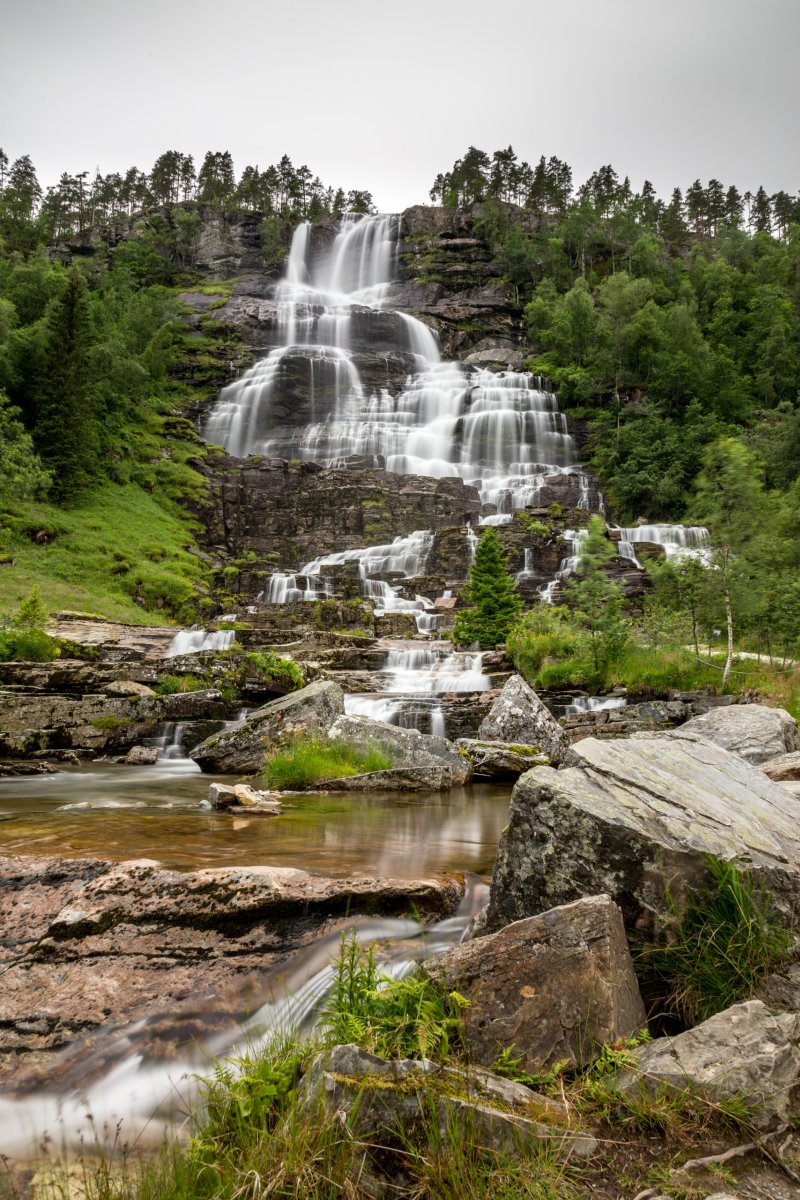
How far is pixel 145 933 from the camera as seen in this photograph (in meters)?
4.06

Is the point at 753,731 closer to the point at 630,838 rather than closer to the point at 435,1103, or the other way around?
the point at 630,838

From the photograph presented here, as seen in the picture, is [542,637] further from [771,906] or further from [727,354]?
[727,354]

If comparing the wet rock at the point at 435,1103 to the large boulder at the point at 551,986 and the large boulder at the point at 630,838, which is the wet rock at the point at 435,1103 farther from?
the large boulder at the point at 630,838

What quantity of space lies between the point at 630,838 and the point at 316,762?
821cm

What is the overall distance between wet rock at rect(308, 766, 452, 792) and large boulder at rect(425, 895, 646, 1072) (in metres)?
7.65

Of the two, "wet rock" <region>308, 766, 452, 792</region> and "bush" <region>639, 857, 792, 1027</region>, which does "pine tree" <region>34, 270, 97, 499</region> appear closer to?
"wet rock" <region>308, 766, 452, 792</region>

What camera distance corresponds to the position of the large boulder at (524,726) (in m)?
13.3

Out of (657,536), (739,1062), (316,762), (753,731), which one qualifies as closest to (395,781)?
(316,762)

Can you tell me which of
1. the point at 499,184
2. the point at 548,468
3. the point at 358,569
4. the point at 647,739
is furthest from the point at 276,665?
the point at 499,184

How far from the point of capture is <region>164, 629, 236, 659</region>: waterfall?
22.1m

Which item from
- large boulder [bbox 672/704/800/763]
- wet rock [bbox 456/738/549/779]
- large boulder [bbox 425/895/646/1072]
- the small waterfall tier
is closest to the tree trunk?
large boulder [bbox 672/704/800/763]

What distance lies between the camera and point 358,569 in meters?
38.2

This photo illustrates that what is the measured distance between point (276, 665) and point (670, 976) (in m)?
15.1

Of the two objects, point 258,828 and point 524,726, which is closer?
point 258,828
